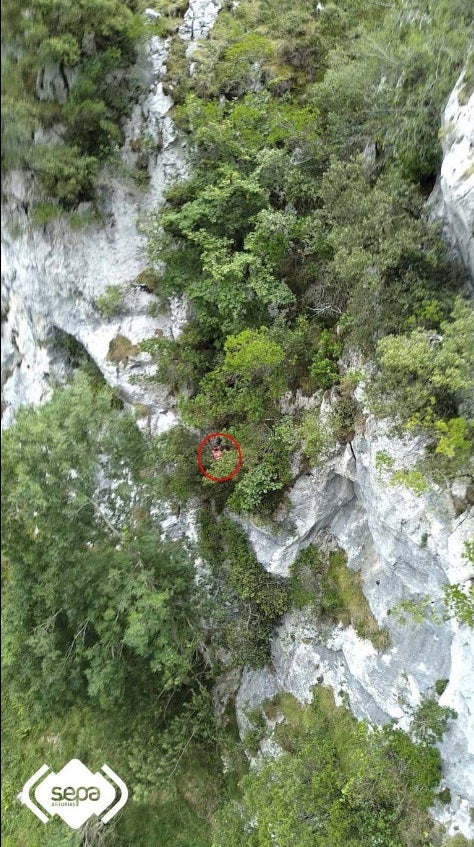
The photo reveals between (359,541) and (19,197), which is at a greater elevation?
(19,197)

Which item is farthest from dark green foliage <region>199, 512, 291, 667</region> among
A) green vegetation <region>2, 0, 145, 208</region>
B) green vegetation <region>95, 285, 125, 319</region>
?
green vegetation <region>2, 0, 145, 208</region>

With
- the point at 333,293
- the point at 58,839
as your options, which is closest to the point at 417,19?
the point at 333,293

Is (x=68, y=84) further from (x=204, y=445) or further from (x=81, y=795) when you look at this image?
(x=81, y=795)

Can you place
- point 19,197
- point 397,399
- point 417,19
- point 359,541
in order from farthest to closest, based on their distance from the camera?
point 19,197, point 359,541, point 417,19, point 397,399

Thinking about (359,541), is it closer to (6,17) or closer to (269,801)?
(269,801)

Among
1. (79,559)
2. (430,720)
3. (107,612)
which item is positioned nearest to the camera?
(430,720)

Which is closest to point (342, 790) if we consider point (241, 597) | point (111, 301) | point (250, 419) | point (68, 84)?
point (241, 597)
